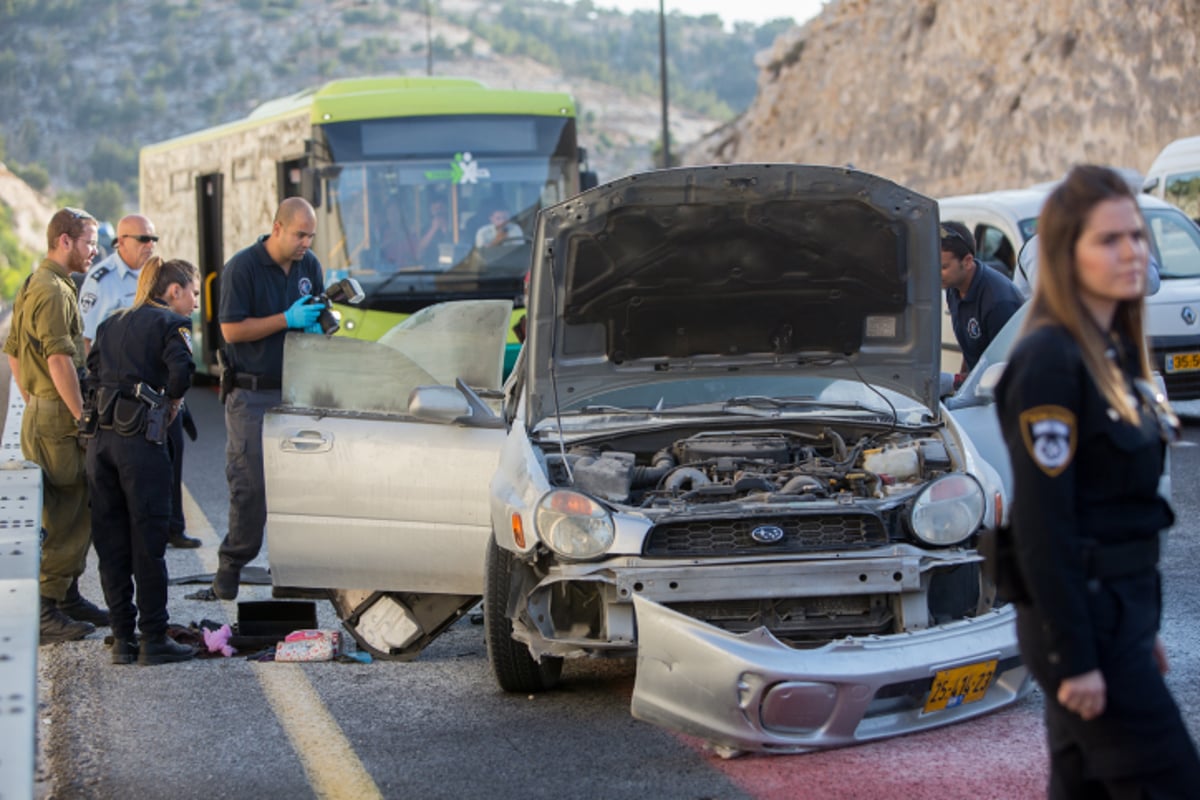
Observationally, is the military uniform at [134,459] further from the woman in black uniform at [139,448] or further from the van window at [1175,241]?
the van window at [1175,241]

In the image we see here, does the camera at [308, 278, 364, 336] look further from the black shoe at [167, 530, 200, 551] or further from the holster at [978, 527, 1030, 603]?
the holster at [978, 527, 1030, 603]

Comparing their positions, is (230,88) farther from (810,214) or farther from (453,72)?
(810,214)

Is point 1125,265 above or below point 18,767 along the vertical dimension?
above

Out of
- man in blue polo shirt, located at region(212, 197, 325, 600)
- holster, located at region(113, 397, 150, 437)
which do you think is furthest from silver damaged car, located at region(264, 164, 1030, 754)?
man in blue polo shirt, located at region(212, 197, 325, 600)

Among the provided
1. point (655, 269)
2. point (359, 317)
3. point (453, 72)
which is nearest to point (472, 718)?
point (655, 269)

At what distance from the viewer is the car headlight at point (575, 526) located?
18.1 ft

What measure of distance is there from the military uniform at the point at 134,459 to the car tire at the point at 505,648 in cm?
161

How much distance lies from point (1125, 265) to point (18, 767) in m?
2.59

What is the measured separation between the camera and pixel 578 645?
18.2 feet

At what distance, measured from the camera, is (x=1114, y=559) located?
10.3ft

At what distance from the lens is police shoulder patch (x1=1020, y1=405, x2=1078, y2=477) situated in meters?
3.10

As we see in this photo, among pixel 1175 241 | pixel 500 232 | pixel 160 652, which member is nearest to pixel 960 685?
pixel 160 652

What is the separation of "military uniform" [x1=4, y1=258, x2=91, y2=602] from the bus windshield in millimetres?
7248

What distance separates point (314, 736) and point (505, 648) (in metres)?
0.74
